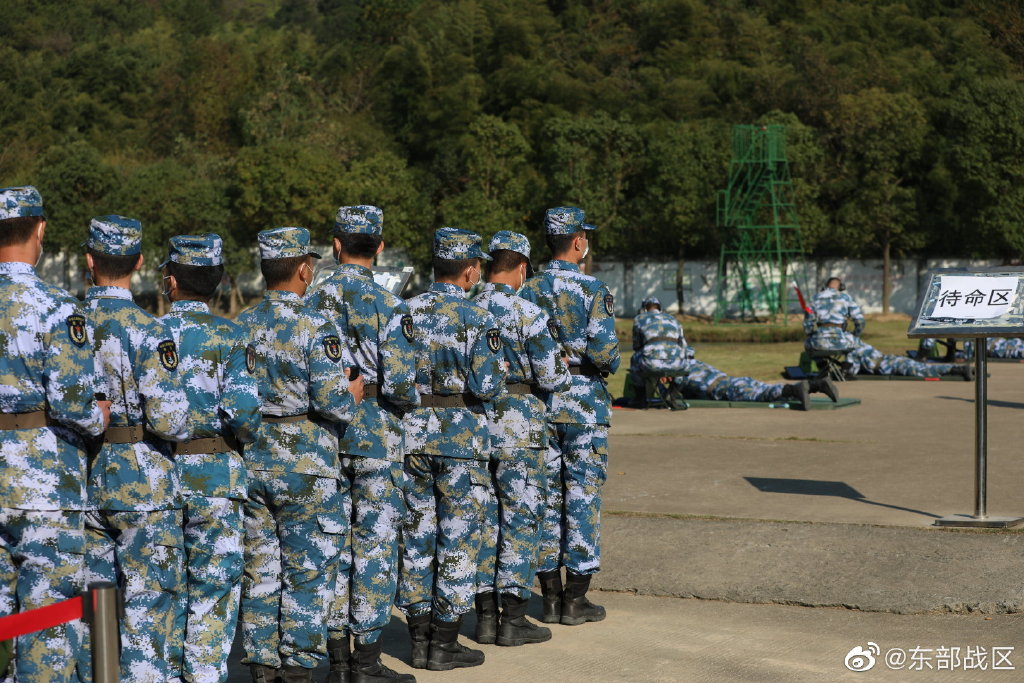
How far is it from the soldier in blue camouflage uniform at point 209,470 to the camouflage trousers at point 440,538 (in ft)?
3.67

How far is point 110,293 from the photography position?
16.9 feet

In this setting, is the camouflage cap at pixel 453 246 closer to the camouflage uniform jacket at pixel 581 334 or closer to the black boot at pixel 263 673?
the camouflage uniform jacket at pixel 581 334

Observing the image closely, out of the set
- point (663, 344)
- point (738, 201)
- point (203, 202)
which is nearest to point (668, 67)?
point (738, 201)

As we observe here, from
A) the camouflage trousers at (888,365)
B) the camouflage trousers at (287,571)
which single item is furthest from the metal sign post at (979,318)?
the camouflage trousers at (888,365)

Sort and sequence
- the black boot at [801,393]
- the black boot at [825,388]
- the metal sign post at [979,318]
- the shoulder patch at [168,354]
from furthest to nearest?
the black boot at [825,388] → the black boot at [801,393] → the metal sign post at [979,318] → the shoulder patch at [168,354]

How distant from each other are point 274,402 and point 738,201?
44.3 m

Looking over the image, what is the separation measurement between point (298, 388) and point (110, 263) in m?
0.94

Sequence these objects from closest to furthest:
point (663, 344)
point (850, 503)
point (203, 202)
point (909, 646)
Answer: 1. point (909, 646)
2. point (850, 503)
3. point (663, 344)
4. point (203, 202)

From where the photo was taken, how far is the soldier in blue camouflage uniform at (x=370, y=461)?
233 inches

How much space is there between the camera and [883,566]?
A: 773 centimetres

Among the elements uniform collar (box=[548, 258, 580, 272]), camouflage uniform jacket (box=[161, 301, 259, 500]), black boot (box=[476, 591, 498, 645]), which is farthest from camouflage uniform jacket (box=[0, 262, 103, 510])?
uniform collar (box=[548, 258, 580, 272])

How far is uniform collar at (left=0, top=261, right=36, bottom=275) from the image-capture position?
4941 millimetres

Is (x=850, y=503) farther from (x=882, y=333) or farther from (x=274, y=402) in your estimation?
(x=882, y=333)

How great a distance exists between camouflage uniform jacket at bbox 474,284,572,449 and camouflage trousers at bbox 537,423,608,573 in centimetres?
34
